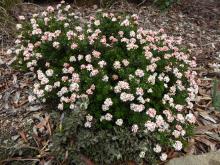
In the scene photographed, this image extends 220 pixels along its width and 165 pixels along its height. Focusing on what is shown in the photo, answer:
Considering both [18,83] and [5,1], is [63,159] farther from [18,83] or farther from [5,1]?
[5,1]

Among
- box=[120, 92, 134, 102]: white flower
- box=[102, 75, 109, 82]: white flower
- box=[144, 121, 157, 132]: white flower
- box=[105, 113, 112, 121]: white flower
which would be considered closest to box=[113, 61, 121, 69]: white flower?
box=[102, 75, 109, 82]: white flower

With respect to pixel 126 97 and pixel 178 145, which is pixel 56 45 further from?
pixel 178 145

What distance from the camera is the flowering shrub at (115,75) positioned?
3.64 metres

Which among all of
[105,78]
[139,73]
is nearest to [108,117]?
[105,78]

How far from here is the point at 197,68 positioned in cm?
500

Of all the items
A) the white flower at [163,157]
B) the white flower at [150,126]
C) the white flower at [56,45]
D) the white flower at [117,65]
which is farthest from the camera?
the white flower at [56,45]

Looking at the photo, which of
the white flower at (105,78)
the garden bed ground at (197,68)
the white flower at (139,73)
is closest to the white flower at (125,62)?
the white flower at (139,73)

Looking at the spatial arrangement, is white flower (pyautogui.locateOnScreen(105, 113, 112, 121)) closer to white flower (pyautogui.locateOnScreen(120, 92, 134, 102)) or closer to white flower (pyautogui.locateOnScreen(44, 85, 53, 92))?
white flower (pyautogui.locateOnScreen(120, 92, 134, 102))

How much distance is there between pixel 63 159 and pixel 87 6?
2893 mm

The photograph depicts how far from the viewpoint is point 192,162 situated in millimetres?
3725

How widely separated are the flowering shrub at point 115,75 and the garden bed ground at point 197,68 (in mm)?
197

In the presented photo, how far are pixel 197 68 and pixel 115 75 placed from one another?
5.00 ft

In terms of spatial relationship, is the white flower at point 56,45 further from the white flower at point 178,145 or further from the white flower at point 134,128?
the white flower at point 178,145

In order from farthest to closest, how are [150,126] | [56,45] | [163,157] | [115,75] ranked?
[56,45], [115,75], [163,157], [150,126]
